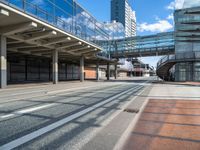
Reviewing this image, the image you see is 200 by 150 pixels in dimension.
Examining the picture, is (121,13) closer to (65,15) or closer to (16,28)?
(65,15)

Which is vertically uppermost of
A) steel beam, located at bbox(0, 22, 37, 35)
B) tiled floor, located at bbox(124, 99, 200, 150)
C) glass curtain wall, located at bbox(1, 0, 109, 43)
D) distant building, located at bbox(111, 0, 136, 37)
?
distant building, located at bbox(111, 0, 136, 37)

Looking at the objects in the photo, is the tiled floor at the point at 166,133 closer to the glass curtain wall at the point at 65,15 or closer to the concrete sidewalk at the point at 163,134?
the concrete sidewalk at the point at 163,134

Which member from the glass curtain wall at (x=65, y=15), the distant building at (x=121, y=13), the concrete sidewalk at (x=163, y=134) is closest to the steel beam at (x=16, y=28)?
the glass curtain wall at (x=65, y=15)

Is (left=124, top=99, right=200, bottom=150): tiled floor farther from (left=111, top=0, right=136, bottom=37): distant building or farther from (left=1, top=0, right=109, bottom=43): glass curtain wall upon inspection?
(left=111, top=0, right=136, bottom=37): distant building

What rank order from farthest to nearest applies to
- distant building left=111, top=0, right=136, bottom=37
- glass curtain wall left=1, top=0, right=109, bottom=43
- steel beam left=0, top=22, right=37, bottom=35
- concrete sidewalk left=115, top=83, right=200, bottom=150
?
distant building left=111, top=0, right=136, bottom=37 → glass curtain wall left=1, top=0, right=109, bottom=43 → steel beam left=0, top=22, right=37, bottom=35 → concrete sidewalk left=115, top=83, right=200, bottom=150

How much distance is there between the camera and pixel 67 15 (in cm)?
3095

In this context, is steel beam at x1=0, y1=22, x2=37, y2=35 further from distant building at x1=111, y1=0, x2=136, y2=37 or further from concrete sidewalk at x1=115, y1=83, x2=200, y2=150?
distant building at x1=111, y1=0, x2=136, y2=37

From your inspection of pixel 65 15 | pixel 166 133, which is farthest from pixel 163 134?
pixel 65 15

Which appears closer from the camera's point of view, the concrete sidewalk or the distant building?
the concrete sidewalk

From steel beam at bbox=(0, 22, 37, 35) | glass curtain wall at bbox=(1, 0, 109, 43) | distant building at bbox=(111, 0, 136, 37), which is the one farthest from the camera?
distant building at bbox=(111, 0, 136, 37)

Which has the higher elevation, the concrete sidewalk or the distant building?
the distant building

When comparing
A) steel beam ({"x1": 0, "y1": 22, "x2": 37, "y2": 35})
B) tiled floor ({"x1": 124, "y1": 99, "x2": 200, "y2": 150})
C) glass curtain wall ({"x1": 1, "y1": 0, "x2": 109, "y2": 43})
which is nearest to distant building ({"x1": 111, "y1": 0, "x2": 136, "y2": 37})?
glass curtain wall ({"x1": 1, "y1": 0, "x2": 109, "y2": 43})

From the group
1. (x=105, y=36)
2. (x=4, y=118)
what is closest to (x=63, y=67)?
(x=105, y=36)

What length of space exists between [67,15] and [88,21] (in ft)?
29.1
